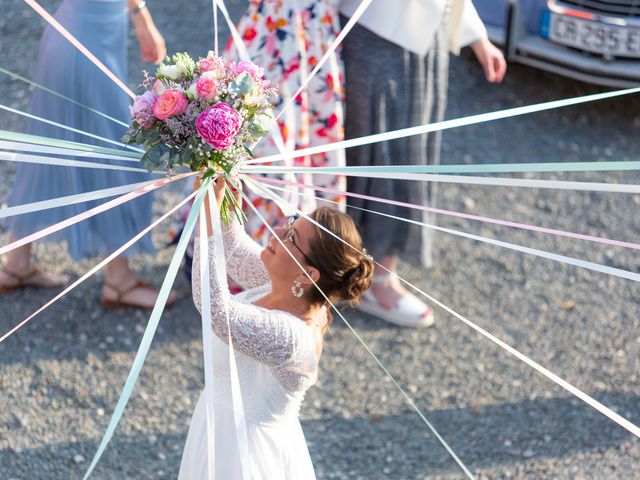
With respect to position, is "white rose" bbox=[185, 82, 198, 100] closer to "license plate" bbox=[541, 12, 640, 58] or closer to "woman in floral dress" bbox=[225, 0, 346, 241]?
"woman in floral dress" bbox=[225, 0, 346, 241]

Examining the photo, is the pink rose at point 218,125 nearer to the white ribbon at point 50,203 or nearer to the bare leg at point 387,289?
the white ribbon at point 50,203

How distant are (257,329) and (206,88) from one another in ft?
2.00

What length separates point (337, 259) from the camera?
2.47m

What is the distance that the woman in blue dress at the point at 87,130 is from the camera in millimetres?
3564

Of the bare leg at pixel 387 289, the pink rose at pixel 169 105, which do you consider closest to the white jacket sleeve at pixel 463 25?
the bare leg at pixel 387 289

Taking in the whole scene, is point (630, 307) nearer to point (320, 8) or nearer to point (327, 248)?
point (320, 8)

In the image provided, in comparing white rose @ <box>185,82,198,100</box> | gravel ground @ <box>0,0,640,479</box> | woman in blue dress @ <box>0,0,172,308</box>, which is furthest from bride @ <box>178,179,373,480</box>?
woman in blue dress @ <box>0,0,172,308</box>

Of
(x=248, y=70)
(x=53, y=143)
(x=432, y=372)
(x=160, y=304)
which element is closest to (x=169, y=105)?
(x=248, y=70)

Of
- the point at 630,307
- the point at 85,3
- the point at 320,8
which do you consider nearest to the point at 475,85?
the point at 630,307

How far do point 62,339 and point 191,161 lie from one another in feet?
6.27

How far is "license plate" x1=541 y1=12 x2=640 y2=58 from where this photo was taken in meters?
5.36

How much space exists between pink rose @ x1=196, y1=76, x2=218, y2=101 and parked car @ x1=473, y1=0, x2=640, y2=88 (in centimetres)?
374

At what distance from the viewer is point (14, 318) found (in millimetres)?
3984

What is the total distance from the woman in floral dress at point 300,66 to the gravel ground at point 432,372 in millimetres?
739
